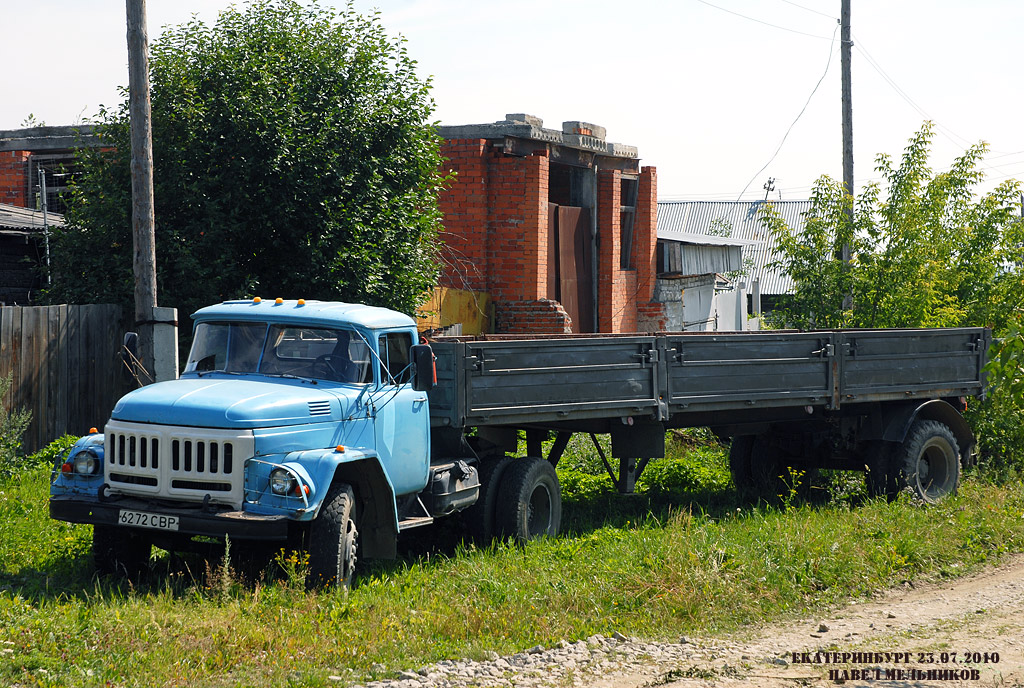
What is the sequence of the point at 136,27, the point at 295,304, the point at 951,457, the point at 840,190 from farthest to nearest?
the point at 840,190 → the point at 951,457 → the point at 136,27 → the point at 295,304

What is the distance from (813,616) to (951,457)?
216 inches

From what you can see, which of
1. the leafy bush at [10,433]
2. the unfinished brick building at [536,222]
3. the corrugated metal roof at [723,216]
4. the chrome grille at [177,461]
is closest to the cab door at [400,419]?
the chrome grille at [177,461]

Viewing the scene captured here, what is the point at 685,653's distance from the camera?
6.23m

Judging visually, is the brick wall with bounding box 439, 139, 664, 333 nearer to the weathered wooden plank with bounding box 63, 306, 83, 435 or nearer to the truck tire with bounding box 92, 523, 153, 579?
the weathered wooden plank with bounding box 63, 306, 83, 435

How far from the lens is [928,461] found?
1187 centimetres

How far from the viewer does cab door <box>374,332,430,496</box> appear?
760cm

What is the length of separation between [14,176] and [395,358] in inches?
569

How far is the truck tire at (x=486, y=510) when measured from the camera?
864 cm

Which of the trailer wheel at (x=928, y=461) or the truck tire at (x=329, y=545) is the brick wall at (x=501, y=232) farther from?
the truck tire at (x=329, y=545)

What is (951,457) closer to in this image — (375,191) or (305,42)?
(375,191)

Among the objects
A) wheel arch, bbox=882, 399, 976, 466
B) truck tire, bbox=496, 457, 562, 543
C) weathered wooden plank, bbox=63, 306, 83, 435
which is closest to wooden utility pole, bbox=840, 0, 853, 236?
wheel arch, bbox=882, 399, 976, 466

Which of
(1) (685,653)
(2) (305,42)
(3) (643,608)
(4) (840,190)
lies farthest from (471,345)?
(4) (840,190)

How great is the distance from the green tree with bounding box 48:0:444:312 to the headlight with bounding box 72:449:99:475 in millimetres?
5020

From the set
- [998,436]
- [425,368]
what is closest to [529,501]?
[425,368]
